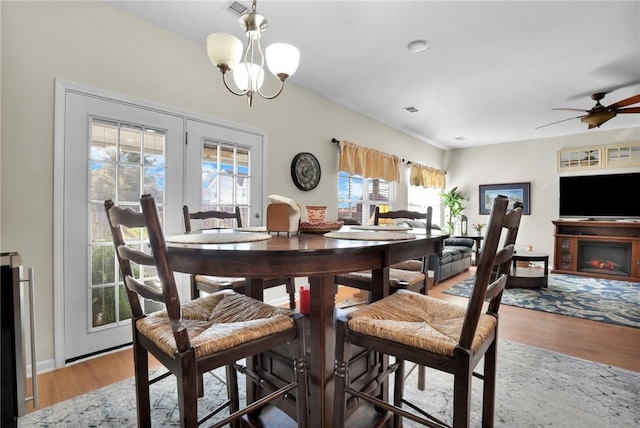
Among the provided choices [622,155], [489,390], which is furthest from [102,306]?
[622,155]

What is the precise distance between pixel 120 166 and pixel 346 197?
114 inches

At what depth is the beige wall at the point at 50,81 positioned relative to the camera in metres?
1.81

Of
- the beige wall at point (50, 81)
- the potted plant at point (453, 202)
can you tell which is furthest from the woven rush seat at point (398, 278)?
the potted plant at point (453, 202)

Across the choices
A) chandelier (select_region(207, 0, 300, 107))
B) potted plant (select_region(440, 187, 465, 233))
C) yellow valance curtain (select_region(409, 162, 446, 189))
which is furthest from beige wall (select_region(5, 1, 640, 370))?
potted plant (select_region(440, 187, 465, 233))

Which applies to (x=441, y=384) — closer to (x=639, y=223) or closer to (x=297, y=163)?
(x=297, y=163)

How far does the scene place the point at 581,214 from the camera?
5.25 m

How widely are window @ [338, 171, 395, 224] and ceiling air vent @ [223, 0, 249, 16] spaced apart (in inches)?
96.1

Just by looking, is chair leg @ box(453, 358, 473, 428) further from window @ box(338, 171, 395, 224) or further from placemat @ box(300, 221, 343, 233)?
window @ box(338, 171, 395, 224)

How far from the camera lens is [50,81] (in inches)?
76.1

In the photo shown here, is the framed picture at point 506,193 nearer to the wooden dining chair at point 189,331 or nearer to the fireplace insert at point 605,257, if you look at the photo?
the fireplace insert at point 605,257

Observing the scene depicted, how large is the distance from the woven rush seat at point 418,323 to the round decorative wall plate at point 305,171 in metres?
2.37

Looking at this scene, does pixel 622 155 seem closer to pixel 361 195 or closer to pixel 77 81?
pixel 361 195

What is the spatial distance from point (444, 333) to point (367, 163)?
12.3 ft

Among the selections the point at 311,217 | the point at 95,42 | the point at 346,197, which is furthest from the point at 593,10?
the point at 95,42
